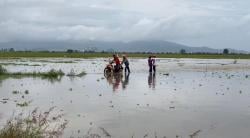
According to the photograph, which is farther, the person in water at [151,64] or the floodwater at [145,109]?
the person in water at [151,64]

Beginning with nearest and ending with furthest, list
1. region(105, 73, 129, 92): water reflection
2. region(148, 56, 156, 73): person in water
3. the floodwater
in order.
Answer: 1. the floodwater
2. region(105, 73, 129, 92): water reflection
3. region(148, 56, 156, 73): person in water

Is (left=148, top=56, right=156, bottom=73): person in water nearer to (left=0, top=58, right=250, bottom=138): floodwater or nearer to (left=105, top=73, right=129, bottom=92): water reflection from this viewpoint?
(left=105, top=73, right=129, bottom=92): water reflection

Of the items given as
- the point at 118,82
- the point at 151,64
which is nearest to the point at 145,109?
the point at 118,82

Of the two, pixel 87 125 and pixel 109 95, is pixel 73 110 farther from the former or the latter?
pixel 109 95

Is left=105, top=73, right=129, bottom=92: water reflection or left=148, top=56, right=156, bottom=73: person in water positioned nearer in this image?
left=105, top=73, right=129, bottom=92: water reflection

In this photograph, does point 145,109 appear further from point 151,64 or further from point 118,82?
point 151,64

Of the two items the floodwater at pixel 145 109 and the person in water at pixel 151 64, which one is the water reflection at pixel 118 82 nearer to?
the floodwater at pixel 145 109

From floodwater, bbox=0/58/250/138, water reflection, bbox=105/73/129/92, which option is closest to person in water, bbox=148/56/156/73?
water reflection, bbox=105/73/129/92

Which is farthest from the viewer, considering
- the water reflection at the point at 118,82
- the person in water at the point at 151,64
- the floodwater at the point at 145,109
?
the person in water at the point at 151,64

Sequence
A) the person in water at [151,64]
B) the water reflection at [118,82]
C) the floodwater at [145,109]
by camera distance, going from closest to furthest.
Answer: the floodwater at [145,109]
the water reflection at [118,82]
the person in water at [151,64]

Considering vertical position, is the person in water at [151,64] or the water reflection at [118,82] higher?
the person in water at [151,64]

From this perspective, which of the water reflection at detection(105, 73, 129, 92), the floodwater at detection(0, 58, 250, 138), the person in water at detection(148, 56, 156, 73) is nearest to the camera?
the floodwater at detection(0, 58, 250, 138)

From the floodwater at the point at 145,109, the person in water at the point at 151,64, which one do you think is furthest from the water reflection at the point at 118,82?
the person in water at the point at 151,64

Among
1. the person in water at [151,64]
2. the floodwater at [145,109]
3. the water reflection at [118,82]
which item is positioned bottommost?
the water reflection at [118,82]
